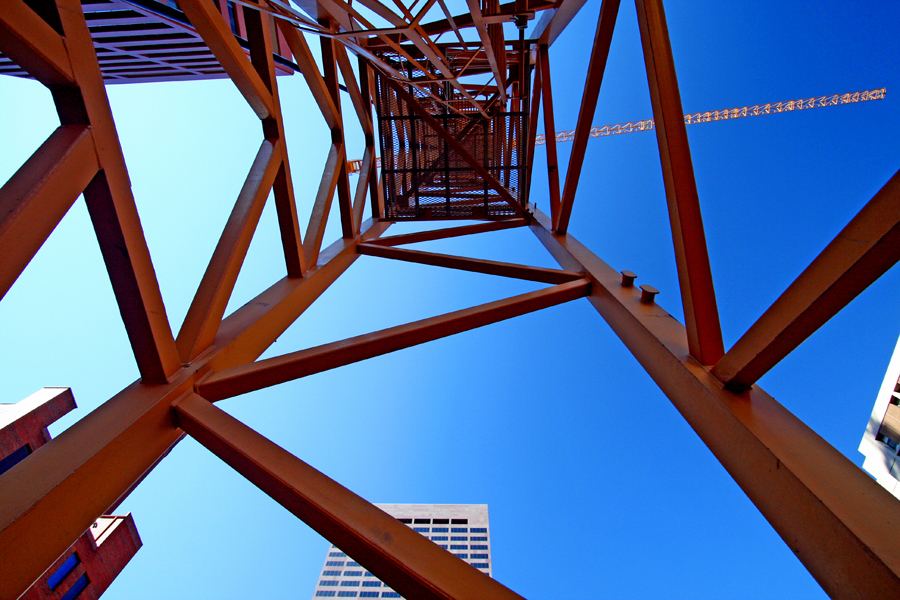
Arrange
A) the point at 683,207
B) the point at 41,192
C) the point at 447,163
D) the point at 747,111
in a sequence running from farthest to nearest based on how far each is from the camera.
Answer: the point at 747,111
the point at 447,163
the point at 683,207
the point at 41,192

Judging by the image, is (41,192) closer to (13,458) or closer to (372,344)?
(372,344)

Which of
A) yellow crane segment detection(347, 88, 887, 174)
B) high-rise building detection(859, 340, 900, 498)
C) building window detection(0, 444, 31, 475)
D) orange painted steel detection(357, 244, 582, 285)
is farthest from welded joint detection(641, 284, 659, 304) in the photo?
yellow crane segment detection(347, 88, 887, 174)

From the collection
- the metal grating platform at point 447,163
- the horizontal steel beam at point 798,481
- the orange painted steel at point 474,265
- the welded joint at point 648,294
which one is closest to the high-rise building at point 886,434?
the metal grating platform at point 447,163

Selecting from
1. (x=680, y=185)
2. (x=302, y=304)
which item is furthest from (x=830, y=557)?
(x=302, y=304)

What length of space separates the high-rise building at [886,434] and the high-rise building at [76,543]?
123ft

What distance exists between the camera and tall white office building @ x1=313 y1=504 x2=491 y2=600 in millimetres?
79062

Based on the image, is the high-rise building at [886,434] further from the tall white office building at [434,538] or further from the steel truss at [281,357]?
the tall white office building at [434,538]

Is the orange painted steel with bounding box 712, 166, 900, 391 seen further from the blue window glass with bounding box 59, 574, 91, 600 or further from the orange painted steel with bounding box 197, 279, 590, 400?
the blue window glass with bounding box 59, 574, 91, 600

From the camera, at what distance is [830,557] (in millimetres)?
1691

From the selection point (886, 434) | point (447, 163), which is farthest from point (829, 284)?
point (886, 434)

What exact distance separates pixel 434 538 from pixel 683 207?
8742 centimetres

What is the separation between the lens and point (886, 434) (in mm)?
26938

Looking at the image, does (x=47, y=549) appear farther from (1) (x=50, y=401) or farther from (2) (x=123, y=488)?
(1) (x=50, y=401)

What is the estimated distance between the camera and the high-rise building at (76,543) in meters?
12.7
